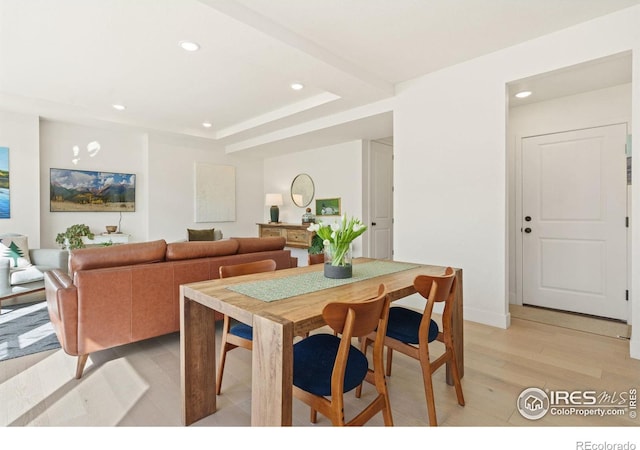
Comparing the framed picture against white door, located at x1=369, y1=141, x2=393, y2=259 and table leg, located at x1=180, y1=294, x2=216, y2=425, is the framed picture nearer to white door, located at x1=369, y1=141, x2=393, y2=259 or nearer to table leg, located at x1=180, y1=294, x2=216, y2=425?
white door, located at x1=369, y1=141, x2=393, y2=259

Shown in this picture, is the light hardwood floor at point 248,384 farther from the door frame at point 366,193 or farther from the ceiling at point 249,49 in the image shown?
the door frame at point 366,193

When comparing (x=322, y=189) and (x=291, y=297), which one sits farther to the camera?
(x=322, y=189)

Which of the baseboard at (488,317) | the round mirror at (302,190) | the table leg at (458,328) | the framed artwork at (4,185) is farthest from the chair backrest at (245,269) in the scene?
the framed artwork at (4,185)

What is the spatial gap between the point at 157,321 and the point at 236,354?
0.64 m

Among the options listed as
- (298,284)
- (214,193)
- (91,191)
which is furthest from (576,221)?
(91,191)

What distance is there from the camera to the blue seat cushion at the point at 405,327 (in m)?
1.71

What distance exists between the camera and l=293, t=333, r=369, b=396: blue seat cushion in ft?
4.17

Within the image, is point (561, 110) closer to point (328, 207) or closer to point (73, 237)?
point (328, 207)

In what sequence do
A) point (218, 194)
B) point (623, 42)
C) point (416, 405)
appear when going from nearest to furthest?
1. point (416, 405)
2. point (623, 42)
3. point (218, 194)

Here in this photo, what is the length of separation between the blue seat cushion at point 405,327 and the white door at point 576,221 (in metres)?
2.49

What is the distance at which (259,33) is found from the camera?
2.41m

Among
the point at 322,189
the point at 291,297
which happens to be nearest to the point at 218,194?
the point at 322,189

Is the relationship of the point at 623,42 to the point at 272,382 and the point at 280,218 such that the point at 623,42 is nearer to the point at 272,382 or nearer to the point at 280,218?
the point at 272,382

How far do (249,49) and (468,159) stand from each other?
7.31ft
